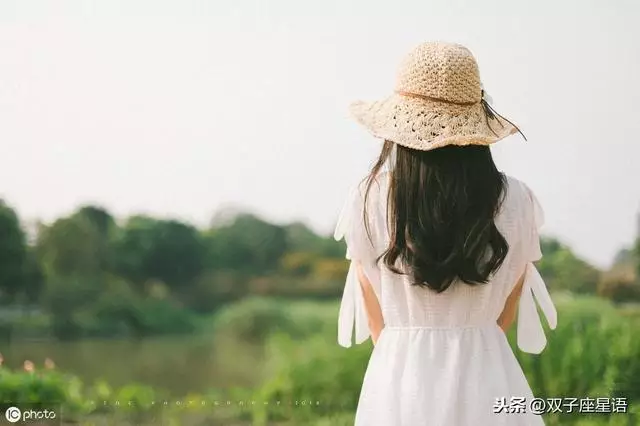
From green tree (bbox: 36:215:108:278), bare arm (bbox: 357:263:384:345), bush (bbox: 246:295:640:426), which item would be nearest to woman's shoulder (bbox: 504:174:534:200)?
bare arm (bbox: 357:263:384:345)

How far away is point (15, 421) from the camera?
3455 millimetres

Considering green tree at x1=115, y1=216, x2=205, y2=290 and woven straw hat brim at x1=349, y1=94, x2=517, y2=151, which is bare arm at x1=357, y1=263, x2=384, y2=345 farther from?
green tree at x1=115, y1=216, x2=205, y2=290

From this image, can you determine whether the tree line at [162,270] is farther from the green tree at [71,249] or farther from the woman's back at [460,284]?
the woman's back at [460,284]

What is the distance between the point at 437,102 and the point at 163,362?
224 centimetres

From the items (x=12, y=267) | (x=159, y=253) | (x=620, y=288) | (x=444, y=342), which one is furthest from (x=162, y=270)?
(x=444, y=342)

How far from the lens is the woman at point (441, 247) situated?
63.6 inches

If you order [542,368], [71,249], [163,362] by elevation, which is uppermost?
[71,249]

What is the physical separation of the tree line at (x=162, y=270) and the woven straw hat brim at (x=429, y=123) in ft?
6.15

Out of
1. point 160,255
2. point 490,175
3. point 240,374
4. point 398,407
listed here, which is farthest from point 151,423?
point 490,175

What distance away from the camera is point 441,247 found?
5.35ft

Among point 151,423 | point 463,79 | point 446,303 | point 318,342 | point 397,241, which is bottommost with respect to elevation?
point 151,423

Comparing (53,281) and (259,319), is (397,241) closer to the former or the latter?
(259,319)

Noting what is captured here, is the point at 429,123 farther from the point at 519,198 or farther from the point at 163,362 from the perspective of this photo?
the point at 163,362

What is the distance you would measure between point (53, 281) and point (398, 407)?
2.28 m
